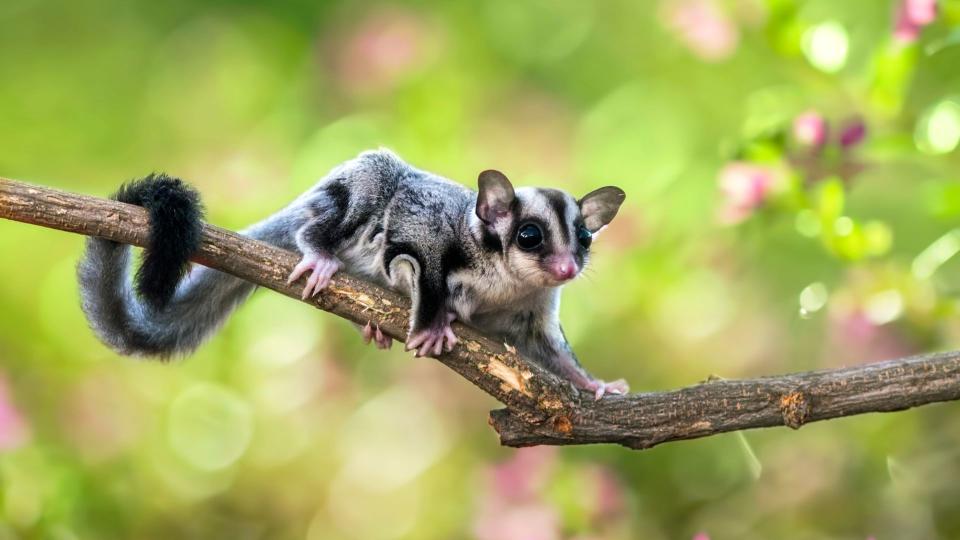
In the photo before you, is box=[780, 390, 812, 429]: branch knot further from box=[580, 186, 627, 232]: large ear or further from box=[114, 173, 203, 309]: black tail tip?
box=[114, 173, 203, 309]: black tail tip

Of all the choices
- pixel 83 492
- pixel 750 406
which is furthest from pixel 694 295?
pixel 83 492

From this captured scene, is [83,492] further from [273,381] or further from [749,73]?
[749,73]

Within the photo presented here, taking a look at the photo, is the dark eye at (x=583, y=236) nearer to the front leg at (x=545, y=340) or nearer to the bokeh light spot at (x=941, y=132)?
the front leg at (x=545, y=340)

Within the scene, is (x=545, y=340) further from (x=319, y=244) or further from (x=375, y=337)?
(x=319, y=244)

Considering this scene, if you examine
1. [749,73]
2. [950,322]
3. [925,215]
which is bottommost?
[950,322]

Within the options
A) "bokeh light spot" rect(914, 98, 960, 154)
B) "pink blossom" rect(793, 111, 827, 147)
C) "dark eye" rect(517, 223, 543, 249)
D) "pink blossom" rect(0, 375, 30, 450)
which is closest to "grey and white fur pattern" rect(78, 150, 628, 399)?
"dark eye" rect(517, 223, 543, 249)

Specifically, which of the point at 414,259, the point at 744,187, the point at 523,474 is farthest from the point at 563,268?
the point at 523,474
